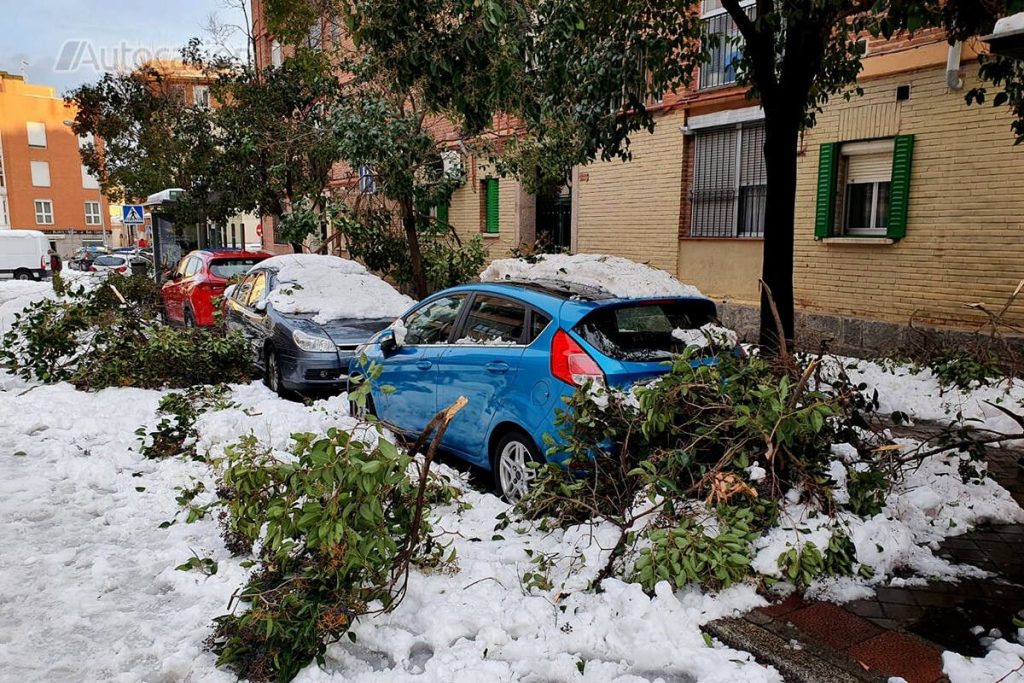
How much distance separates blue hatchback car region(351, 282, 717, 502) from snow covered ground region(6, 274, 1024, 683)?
1.71 feet

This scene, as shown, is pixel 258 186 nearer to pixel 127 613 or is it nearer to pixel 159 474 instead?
pixel 159 474

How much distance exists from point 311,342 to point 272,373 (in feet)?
2.81

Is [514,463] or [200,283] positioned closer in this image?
[514,463]

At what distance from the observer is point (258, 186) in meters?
18.0

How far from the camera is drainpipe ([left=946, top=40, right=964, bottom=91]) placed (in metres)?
9.08

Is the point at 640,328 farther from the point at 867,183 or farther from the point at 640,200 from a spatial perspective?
the point at 640,200

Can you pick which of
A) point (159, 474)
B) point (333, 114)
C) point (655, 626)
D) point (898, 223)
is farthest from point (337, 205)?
point (655, 626)

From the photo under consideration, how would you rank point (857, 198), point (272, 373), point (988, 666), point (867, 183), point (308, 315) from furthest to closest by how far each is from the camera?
point (857, 198), point (867, 183), point (308, 315), point (272, 373), point (988, 666)

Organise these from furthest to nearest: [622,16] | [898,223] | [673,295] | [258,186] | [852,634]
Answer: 1. [258,186]
2. [898,223]
3. [622,16]
4. [673,295]
5. [852,634]

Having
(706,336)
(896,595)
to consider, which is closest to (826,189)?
(706,336)

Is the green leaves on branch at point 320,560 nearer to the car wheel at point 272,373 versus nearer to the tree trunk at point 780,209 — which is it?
the tree trunk at point 780,209

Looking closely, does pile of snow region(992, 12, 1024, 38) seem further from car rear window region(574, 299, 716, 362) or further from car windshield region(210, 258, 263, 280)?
car windshield region(210, 258, 263, 280)

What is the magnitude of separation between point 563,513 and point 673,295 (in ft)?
5.97

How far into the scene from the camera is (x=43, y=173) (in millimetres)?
59625
